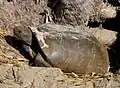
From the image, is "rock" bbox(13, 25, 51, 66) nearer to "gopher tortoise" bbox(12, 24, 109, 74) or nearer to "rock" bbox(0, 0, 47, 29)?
"gopher tortoise" bbox(12, 24, 109, 74)

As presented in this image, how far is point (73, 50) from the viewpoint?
3.43m

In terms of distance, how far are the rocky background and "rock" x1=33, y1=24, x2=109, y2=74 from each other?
0.10 metres

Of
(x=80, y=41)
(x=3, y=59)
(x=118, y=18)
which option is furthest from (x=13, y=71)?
(x=118, y=18)

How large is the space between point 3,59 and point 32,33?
1.25 feet

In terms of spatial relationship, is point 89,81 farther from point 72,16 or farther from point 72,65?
point 72,16

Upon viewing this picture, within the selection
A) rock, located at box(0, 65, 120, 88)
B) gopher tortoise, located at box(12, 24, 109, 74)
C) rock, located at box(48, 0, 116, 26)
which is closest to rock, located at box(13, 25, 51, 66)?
gopher tortoise, located at box(12, 24, 109, 74)

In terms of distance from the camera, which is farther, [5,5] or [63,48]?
[5,5]

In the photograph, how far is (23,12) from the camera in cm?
380

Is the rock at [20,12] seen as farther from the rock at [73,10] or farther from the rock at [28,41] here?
the rock at [28,41]

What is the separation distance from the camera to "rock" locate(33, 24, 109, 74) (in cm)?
334

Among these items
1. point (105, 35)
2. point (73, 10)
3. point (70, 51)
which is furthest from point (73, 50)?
point (105, 35)

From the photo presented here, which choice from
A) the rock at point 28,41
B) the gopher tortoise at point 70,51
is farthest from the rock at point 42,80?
the rock at point 28,41

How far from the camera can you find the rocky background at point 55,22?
115 inches

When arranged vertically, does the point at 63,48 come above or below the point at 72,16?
below
